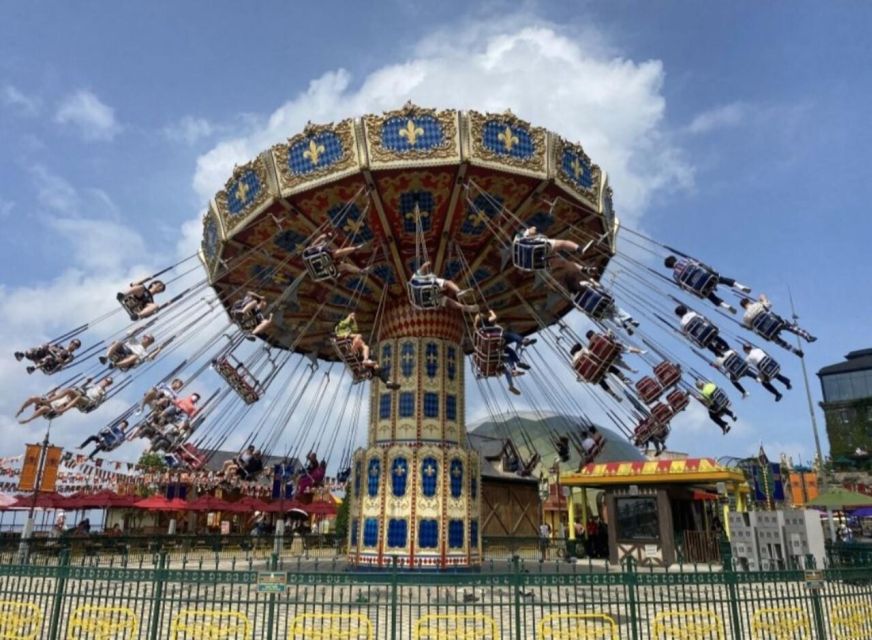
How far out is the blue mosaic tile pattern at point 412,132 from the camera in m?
13.3

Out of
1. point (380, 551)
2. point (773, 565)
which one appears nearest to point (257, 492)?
point (380, 551)

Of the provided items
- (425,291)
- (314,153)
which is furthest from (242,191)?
(425,291)

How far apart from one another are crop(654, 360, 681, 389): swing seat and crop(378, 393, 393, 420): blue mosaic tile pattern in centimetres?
645

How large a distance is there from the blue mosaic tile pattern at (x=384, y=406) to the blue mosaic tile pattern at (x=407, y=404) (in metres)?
0.33

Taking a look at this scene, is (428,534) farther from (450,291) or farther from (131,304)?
(131,304)

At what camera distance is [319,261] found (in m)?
13.1

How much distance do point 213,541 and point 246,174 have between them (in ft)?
50.0

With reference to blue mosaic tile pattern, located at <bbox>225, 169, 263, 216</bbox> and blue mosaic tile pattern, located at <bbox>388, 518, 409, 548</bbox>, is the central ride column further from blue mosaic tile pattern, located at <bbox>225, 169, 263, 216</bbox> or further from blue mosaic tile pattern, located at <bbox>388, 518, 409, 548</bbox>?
blue mosaic tile pattern, located at <bbox>225, 169, 263, 216</bbox>

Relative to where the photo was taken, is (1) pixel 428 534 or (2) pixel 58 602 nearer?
(2) pixel 58 602

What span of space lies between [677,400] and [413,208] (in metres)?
7.40

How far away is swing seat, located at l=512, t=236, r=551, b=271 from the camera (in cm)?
1212

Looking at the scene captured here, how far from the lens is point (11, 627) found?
294 inches

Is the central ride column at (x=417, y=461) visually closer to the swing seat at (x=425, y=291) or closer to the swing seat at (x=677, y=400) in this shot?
the swing seat at (x=425, y=291)

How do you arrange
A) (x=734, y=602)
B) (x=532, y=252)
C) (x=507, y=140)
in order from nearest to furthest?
(x=734, y=602)
(x=532, y=252)
(x=507, y=140)
